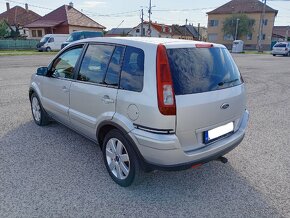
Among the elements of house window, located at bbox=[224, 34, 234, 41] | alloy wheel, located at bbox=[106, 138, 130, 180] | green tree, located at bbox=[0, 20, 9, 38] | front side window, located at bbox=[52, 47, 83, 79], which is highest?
green tree, located at bbox=[0, 20, 9, 38]

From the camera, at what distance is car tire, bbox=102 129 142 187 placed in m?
2.72

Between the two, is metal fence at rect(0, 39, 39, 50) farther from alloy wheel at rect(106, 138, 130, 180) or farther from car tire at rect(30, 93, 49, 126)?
alloy wheel at rect(106, 138, 130, 180)

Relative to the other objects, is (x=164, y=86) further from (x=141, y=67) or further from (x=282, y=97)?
(x=282, y=97)

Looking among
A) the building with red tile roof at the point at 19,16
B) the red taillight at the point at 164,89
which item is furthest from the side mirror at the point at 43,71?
the building with red tile roof at the point at 19,16

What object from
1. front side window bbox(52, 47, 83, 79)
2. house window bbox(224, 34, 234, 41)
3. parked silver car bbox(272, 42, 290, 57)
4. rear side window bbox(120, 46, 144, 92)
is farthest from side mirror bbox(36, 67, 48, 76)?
house window bbox(224, 34, 234, 41)

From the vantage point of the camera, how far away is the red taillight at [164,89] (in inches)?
93.7

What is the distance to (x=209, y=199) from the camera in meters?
2.71

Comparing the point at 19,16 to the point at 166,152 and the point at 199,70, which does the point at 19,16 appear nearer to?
the point at 199,70

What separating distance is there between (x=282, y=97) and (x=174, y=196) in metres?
6.44

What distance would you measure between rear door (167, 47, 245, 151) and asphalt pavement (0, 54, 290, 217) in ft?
2.16

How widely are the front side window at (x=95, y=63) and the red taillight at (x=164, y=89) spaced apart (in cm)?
83

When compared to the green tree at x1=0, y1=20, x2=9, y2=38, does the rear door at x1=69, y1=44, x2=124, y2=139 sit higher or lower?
lower

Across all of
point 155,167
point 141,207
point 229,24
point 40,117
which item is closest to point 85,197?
point 141,207

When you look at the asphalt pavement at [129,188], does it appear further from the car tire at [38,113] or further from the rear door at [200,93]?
the rear door at [200,93]
